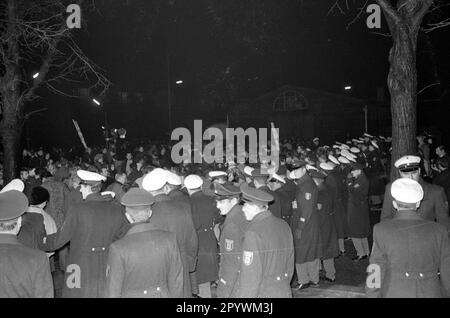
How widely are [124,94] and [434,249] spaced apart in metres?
36.8

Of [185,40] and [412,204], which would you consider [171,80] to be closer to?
[185,40]

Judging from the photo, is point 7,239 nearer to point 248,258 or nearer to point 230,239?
point 248,258

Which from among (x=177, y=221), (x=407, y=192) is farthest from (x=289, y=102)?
(x=407, y=192)

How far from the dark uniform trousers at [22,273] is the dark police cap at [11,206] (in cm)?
17

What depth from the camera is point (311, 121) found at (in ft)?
107

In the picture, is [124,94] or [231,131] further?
[124,94]

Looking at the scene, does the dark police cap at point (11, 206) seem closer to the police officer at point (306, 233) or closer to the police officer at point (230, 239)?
the police officer at point (230, 239)

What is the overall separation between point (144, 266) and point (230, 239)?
1.83m

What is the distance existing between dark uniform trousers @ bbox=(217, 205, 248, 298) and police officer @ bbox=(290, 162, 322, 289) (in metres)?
2.32

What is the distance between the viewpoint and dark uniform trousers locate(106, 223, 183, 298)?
3.57 metres

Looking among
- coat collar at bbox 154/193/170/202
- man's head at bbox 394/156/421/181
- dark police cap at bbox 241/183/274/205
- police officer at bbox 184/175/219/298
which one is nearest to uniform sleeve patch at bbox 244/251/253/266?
dark police cap at bbox 241/183/274/205

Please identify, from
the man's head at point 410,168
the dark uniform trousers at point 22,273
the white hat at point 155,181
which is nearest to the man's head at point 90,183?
the white hat at point 155,181

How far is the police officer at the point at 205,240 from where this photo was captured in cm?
656

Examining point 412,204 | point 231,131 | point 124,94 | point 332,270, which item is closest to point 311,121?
point 231,131
